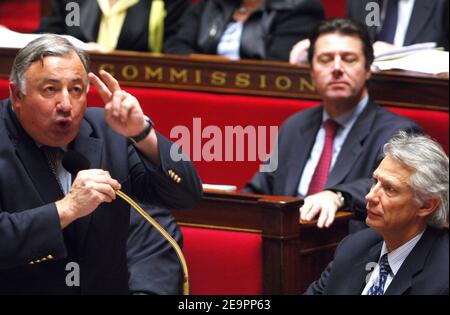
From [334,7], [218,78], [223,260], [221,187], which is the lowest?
[223,260]

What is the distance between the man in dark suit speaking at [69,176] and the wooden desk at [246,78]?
1.88 feet

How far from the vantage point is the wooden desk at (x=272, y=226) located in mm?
1400

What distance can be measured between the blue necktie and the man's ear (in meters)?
0.90

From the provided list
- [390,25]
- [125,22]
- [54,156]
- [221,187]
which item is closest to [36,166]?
[54,156]

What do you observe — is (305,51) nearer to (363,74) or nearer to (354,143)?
(363,74)

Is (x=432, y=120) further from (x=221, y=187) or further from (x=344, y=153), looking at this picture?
(x=221, y=187)

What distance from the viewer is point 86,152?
1.06 metres

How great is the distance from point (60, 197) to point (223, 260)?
19.2 inches

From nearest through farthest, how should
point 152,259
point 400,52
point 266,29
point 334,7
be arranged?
point 152,259, point 400,52, point 266,29, point 334,7

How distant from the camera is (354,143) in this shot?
4.76ft

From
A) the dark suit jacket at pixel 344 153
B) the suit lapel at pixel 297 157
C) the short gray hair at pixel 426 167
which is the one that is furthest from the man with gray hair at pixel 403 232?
the suit lapel at pixel 297 157

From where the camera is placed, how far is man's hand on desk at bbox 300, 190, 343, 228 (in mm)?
1372

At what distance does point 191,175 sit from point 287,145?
0.51 meters
